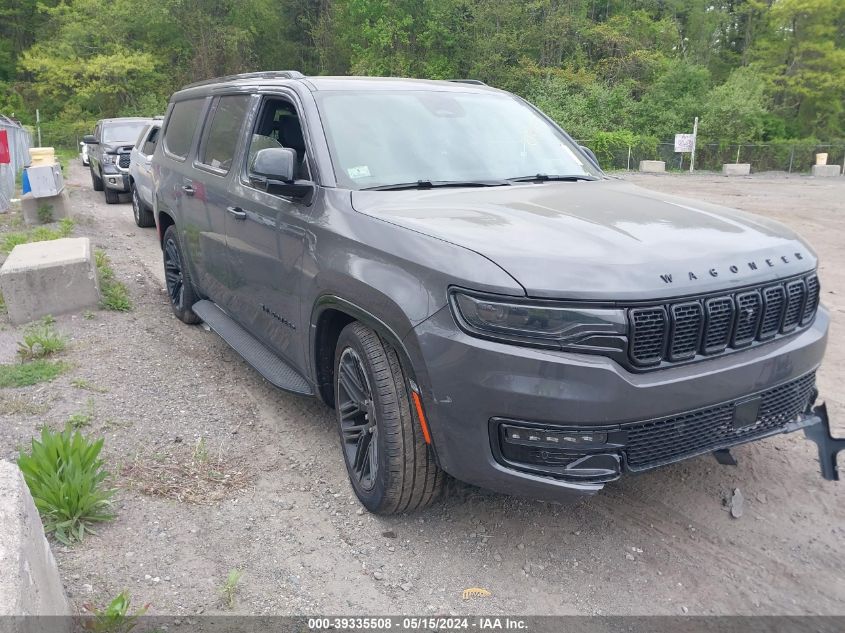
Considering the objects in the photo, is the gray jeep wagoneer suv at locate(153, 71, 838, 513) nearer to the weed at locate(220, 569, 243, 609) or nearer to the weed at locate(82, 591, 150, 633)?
the weed at locate(220, 569, 243, 609)

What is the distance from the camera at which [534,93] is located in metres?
43.3

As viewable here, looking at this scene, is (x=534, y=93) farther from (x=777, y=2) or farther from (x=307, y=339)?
(x=307, y=339)

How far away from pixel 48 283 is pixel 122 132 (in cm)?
1105

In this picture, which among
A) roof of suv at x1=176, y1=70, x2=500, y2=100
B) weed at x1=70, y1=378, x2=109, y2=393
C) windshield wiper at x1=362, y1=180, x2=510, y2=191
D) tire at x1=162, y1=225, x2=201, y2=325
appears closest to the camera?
windshield wiper at x1=362, y1=180, x2=510, y2=191

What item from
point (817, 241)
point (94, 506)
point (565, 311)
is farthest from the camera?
point (817, 241)

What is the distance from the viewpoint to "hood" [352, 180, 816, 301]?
267 centimetres

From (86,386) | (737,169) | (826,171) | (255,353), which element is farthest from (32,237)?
(826,171)

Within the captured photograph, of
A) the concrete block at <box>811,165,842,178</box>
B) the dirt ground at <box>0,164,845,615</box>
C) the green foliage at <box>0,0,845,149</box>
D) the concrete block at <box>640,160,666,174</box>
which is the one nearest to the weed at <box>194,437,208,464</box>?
the dirt ground at <box>0,164,845,615</box>

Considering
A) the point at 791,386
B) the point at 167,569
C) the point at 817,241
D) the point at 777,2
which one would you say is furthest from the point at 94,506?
the point at 777,2

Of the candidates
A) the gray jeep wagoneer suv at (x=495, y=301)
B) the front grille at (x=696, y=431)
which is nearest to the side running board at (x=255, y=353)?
the gray jeep wagoneer suv at (x=495, y=301)

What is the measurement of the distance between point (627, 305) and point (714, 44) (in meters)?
61.2

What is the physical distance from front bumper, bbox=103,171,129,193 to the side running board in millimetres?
10856

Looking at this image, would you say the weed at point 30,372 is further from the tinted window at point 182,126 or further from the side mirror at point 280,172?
the side mirror at point 280,172

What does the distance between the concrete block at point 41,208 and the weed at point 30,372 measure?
7463 mm
